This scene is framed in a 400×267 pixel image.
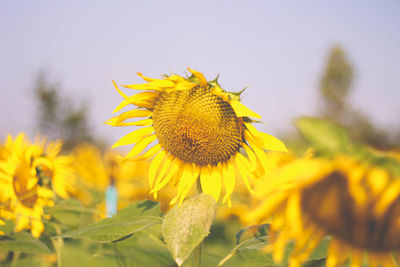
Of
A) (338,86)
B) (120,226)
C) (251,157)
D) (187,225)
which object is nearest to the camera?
(187,225)

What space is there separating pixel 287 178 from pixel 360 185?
0.28 feet

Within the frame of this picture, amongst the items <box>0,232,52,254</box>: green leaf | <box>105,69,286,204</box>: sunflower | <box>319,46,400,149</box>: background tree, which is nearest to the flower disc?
<box>105,69,286,204</box>: sunflower

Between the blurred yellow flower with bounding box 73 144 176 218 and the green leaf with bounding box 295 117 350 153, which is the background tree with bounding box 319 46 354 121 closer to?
the blurred yellow flower with bounding box 73 144 176 218

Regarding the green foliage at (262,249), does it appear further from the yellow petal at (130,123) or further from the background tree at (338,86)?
the background tree at (338,86)

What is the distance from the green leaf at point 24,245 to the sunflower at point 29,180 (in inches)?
5.7

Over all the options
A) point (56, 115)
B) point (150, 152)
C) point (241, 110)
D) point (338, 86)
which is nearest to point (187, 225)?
point (241, 110)

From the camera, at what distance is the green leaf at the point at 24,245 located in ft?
3.19

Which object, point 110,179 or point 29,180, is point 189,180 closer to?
point 29,180

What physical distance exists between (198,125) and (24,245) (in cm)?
57

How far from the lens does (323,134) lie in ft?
1.56

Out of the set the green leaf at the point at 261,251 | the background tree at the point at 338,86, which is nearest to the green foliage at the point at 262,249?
the green leaf at the point at 261,251

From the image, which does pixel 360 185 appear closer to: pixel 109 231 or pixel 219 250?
pixel 109 231

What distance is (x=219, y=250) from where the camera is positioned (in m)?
2.31

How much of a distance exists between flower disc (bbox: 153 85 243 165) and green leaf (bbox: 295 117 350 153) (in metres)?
0.47
